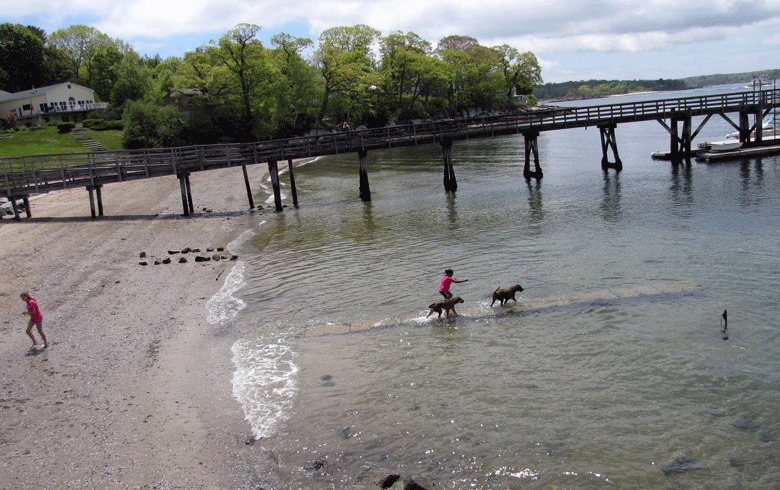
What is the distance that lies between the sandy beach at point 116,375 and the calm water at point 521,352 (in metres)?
0.67

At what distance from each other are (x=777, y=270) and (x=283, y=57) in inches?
2494

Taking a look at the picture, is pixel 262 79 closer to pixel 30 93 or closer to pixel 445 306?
pixel 30 93

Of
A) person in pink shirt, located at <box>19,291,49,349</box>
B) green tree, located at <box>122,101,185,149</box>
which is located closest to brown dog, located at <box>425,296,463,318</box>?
person in pink shirt, located at <box>19,291,49,349</box>

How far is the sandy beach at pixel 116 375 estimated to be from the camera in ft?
25.5

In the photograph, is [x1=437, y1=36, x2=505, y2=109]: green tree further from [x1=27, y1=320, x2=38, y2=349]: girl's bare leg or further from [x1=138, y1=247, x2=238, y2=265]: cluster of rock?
[x1=27, y1=320, x2=38, y2=349]: girl's bare leg

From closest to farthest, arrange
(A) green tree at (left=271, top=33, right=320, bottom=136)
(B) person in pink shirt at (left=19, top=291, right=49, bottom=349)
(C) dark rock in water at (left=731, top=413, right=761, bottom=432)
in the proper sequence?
(C) dark rock in water at (left=731, top=413, right=761, bottom=432) < (B) person in pink shirt at (left=19, top=291, right=49, bottom=349) < (A) green tree at (left=271, top=33, right=320, bottom=136)

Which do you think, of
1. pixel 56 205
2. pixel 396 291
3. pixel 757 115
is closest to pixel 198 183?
pixel 56 205

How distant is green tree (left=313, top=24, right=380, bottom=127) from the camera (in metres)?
68.4

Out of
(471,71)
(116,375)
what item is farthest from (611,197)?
(471,71)

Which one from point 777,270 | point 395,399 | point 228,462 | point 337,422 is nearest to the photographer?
point 228,462

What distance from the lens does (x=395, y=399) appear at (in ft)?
31.0

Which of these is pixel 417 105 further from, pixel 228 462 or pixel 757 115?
pixel 228 462

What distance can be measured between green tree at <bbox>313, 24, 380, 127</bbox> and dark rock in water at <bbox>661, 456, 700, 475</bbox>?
217 ft

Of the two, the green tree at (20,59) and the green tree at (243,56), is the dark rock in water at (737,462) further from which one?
the green tree at (20,59)
